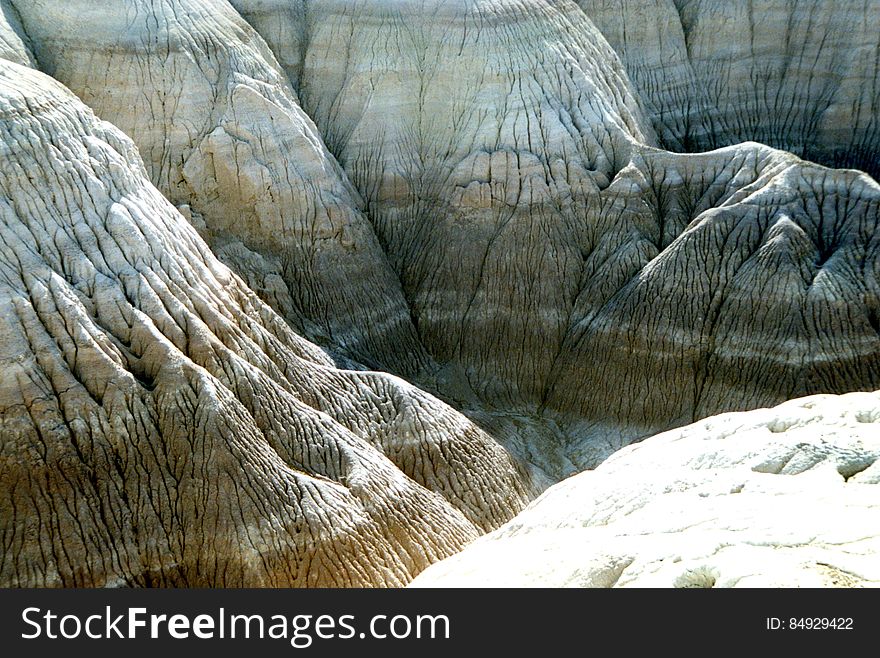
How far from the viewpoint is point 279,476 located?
589 inches

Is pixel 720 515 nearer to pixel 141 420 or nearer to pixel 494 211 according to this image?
pixel 141 420

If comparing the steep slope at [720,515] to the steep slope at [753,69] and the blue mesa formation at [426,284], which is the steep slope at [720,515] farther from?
the steep slope at [753,69]

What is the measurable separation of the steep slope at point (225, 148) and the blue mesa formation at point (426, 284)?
5cm

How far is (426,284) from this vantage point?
73.7 ft

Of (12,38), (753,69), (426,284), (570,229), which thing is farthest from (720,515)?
(753,69)

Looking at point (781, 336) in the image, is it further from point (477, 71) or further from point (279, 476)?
point (279, 476)

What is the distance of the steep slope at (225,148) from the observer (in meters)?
20.4

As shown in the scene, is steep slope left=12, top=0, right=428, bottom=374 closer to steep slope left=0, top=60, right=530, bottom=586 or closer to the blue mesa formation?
the blue mesa formation

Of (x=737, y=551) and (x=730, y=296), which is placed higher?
(x=737, y=551)

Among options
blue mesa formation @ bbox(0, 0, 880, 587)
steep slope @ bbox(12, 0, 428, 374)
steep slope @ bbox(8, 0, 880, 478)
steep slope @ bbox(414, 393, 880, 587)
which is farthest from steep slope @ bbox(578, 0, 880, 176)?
steep slope @ bbox(414, 393, 880, 587)

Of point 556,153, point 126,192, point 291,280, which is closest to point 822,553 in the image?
point 126,192

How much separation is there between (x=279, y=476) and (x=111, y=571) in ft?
6.92

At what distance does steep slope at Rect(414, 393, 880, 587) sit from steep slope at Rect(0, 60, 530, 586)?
3603 millimetres

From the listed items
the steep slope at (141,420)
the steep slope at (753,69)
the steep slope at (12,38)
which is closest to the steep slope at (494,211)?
the steep slope at (12,38)
